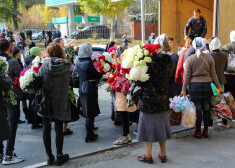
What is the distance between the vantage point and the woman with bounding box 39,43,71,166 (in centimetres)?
407

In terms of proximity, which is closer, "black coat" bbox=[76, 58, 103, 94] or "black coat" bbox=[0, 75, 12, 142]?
"black coat" bbox=[0, 75, 12, 142]

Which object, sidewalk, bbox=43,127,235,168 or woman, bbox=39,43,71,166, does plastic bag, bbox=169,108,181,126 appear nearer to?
sidewalk, bbox=43,127,235,168

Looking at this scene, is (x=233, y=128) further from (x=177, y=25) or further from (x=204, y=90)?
(x=177, y=25)

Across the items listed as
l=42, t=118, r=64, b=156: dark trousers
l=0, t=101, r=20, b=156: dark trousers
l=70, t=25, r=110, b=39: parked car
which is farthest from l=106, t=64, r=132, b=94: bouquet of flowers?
l=70, t=25, r=110, b=39: parked car

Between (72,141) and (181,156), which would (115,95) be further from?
(181,156)

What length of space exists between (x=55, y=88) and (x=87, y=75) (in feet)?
3.21

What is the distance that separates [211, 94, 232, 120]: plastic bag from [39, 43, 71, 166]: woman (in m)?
3.01

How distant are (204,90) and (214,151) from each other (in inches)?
44.0

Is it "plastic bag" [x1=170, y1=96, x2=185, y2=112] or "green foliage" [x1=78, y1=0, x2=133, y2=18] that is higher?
"green foliage" [x1=78, y1=0, x2=133, y2=18]

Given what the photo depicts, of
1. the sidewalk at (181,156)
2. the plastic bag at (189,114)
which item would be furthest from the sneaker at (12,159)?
the plastic bag at (189,114)

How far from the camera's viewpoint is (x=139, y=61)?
154 inches

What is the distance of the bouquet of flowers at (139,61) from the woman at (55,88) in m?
0.99

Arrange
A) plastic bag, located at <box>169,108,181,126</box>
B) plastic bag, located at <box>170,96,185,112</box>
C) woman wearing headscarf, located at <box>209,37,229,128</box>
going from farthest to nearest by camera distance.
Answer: woman wearing headscarf, located at <box>209,37,229,128</box> < plastic bag, located at <box>169,108,181,126</box> < plastic bag, located at <box>170,96,185,112</box>

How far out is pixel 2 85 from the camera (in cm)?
378
